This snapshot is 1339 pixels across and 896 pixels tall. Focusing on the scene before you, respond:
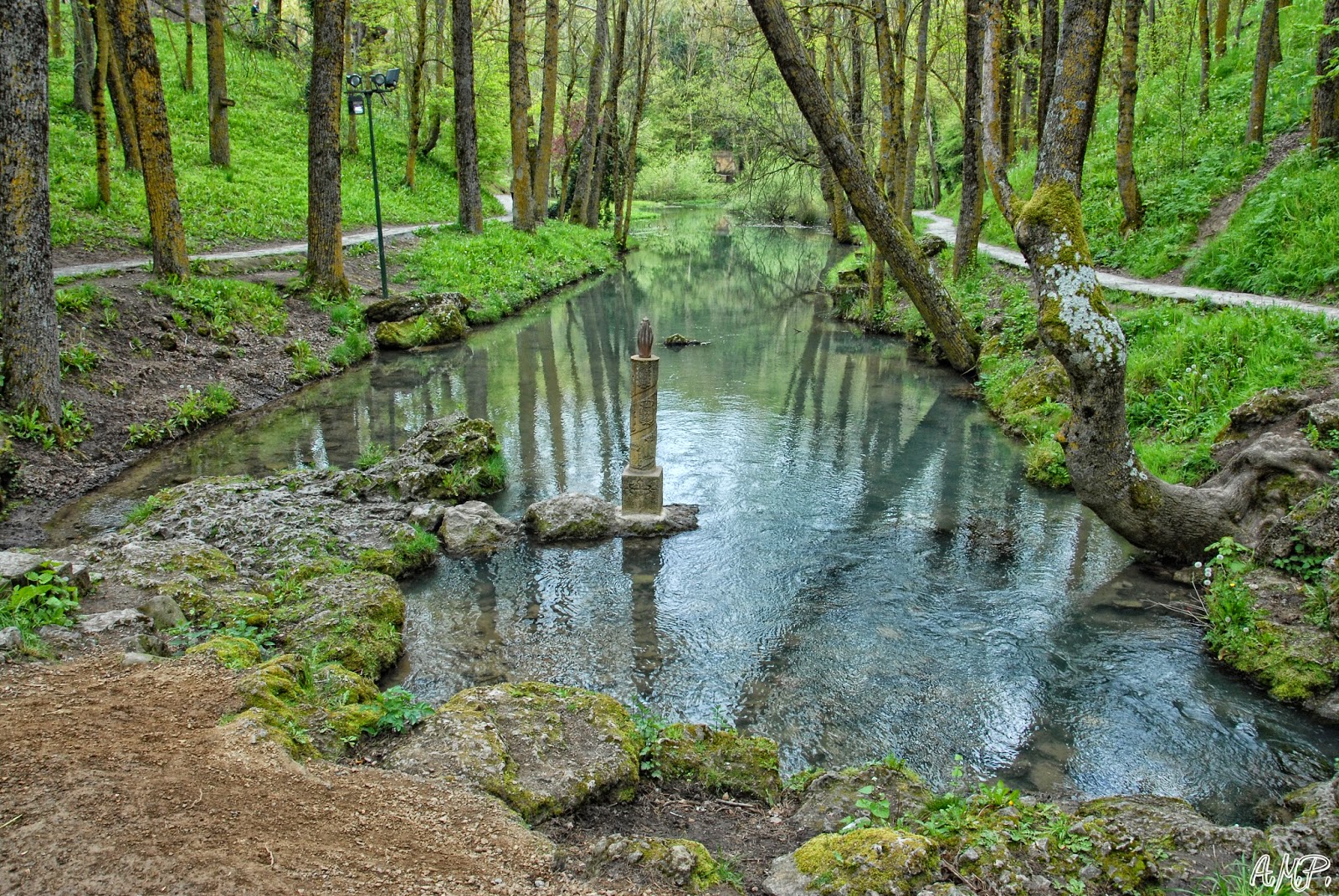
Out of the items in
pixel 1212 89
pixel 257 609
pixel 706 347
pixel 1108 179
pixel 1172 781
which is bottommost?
pixel 1172 781

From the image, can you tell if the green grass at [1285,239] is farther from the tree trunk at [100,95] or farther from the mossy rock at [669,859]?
the tree trunk at [100,95]

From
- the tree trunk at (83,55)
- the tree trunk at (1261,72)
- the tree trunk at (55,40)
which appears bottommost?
the tree trunk at (1261,72)

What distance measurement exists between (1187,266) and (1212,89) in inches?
426

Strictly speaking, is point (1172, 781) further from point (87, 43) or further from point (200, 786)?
point (87, 43)

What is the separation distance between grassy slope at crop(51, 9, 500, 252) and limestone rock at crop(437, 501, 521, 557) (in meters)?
9.33

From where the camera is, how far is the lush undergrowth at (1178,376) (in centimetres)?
945

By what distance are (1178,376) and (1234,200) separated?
311 inches

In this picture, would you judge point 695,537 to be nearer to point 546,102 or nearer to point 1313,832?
point 1313,832

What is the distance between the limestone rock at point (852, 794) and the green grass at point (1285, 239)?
437 inches

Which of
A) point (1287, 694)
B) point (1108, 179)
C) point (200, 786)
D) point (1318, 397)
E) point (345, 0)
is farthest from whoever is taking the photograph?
point (1108, 179)

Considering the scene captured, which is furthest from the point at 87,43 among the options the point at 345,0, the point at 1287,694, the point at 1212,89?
the point at 1212,89

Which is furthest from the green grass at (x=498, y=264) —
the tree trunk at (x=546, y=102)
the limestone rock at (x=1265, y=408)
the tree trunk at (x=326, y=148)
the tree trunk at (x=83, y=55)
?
the limestone rock at (x=1265, y=408)

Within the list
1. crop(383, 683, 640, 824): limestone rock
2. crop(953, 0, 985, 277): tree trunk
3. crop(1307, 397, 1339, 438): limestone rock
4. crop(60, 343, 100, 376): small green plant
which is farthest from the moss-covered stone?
crop(953, 0, 985, 277): tree trunk

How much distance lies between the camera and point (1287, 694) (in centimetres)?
618
